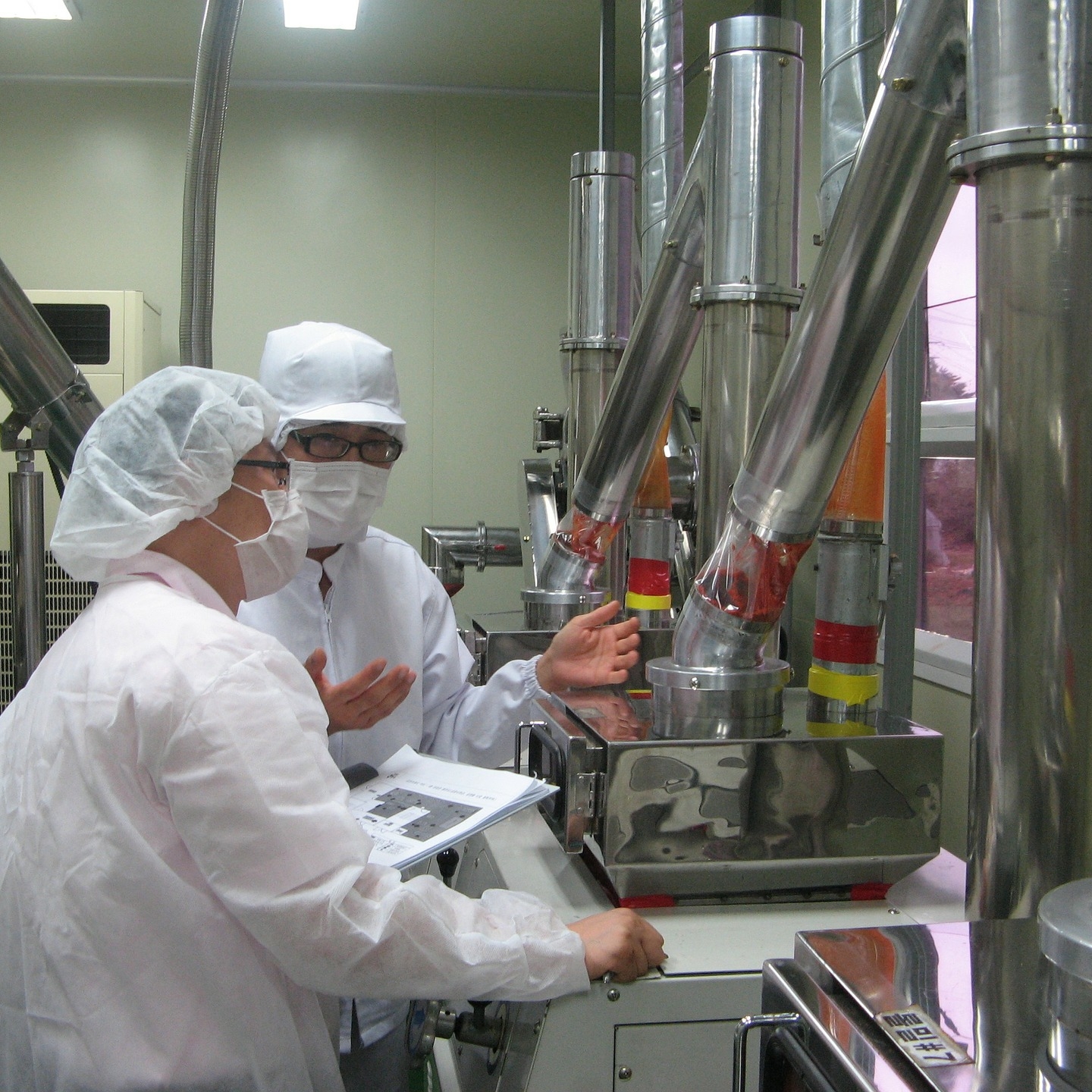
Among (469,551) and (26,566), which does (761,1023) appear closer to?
(26,566)

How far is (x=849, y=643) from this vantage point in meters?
1.10

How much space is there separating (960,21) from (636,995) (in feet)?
2.55

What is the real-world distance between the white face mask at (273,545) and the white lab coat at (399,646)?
42cm

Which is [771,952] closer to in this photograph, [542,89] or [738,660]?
[738,660]

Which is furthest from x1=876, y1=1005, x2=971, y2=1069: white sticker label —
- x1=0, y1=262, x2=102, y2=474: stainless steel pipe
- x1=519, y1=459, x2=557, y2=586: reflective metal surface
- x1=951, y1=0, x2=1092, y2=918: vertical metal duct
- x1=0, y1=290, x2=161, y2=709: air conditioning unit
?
x1=0, y1=290, x2=161, y2=709: air conditioning unit

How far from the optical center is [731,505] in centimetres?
101

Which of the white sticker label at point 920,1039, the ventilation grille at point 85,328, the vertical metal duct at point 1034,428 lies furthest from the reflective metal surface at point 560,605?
the ventilation grille at point 85,328

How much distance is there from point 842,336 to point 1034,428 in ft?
0.77

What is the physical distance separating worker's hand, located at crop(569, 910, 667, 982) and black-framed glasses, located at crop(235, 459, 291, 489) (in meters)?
0.51

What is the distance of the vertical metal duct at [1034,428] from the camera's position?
2.08 ft

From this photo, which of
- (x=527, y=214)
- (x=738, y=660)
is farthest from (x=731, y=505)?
(x=527, y=214)

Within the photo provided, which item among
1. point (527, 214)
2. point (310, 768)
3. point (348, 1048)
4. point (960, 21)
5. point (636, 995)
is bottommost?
point (348, 1048)

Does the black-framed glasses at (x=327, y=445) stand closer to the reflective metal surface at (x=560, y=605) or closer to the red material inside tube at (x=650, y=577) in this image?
the reflective metal surface at (x=560, y=605)

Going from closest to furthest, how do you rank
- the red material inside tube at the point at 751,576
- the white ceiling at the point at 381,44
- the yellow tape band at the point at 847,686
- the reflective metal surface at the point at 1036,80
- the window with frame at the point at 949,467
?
the reflective metal surface at the point at 1036,80
the red material inside tube at the point at 751,576
the yellow tape band at the point at 847,686
the window with frame at the point at 949,467
the white ceiling at the point at 381,44
